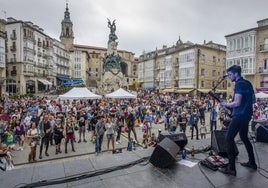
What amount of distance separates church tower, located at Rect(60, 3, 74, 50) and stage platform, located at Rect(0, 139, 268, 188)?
290ft

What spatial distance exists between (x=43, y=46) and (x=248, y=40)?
174 ft

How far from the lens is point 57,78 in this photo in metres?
72.2

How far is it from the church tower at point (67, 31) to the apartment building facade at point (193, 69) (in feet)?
139

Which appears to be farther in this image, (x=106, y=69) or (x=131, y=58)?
(x=131, y=58)

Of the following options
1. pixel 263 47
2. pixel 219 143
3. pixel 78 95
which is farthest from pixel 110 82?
pixel 219 143

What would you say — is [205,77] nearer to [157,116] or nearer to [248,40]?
[248,40]

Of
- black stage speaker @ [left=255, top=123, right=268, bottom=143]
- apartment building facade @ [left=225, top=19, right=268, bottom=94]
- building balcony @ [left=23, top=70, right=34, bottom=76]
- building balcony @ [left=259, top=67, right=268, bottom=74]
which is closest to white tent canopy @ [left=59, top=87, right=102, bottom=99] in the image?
black stage speaker @ [left=255, top=123, right=268, bottom=143]

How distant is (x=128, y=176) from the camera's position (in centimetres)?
413

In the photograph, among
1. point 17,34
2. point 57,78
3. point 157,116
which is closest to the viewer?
point 157,116

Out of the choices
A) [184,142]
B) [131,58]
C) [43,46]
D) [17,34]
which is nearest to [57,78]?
[43,46]

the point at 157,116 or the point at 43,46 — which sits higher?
the point at 43,46

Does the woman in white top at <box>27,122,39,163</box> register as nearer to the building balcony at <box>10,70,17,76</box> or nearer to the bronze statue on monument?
the bronze statue on monument

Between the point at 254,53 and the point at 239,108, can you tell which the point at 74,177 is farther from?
the point at 254,53

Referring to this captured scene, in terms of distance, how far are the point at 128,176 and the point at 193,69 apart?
159 feet
